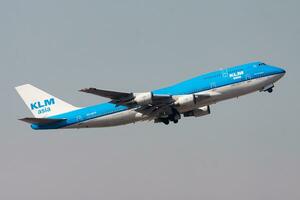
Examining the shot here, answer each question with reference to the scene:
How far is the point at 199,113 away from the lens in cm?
6181

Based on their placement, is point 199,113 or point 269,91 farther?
point 199,113

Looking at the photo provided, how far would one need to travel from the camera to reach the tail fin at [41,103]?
6169 centimetres

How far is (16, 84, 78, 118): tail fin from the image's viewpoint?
61.7 meters

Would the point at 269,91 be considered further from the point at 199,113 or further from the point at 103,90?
the point at 103,90

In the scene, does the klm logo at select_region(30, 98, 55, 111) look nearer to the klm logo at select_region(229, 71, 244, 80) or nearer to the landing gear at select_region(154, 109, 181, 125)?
the landing gear at select_region(154, 109, 181, 125)

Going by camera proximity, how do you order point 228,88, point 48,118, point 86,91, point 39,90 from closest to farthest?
point 86,91 < point 228,88 < point 48,118 < point 39,90

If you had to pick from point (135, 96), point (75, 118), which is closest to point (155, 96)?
point (135, 96)

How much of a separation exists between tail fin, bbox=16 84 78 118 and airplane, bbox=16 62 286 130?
2.75 ft

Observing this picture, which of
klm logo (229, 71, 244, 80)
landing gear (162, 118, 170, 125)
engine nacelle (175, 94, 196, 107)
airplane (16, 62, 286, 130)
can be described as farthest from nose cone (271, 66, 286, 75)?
landing gear (162, 118, 170, 125)

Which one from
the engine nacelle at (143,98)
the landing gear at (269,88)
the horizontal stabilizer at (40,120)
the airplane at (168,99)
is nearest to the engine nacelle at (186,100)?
the airplane at (168,99)

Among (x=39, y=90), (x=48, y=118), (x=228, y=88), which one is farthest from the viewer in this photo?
(x=39, y=90)

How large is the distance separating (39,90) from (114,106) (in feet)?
38.8

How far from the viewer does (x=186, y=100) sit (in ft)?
→ 179

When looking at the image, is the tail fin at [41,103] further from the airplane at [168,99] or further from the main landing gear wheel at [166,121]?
the main landing gear wheel at [166,121]
